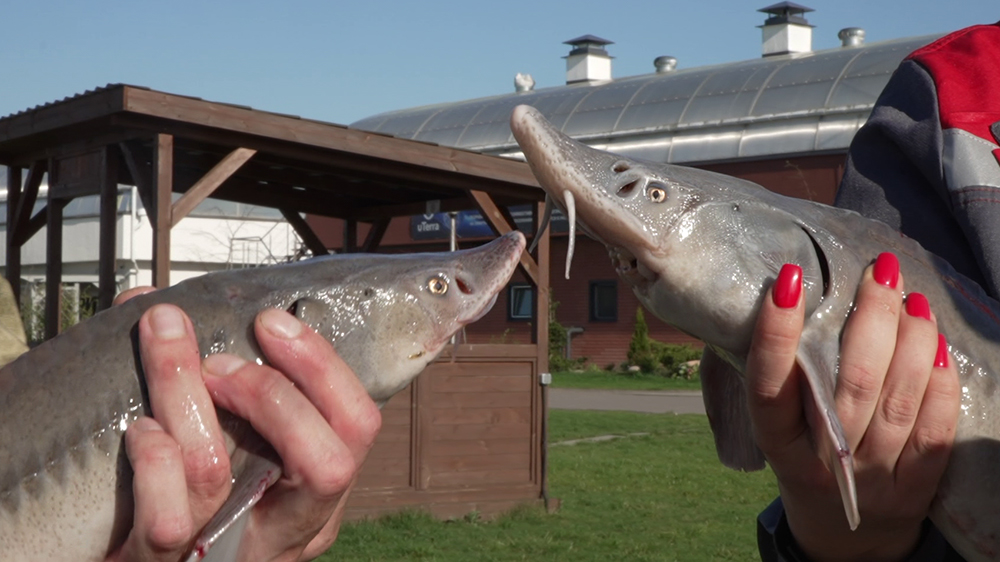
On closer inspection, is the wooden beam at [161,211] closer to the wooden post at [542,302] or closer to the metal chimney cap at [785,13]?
the wooden post at [542,302]

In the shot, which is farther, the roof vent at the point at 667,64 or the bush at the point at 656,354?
the roof vent at the point at 667,64

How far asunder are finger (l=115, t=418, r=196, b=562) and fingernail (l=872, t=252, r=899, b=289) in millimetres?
1254

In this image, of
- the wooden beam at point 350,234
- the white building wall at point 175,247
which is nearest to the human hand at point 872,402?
the wooden beam at point 350,234

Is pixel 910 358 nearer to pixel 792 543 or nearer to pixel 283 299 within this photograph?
pixel 792 543

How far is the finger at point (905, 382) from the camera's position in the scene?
78.8 inches

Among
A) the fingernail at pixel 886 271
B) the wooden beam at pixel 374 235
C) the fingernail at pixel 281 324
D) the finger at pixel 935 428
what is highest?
the wooden beam at pixel 374 235

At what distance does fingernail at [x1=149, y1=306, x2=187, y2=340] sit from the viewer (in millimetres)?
2002

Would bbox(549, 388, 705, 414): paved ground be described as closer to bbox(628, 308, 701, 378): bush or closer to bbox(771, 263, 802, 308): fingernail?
bbox(628, 308, 701, 378): bush

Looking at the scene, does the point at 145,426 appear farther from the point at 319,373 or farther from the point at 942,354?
the point at 942,354

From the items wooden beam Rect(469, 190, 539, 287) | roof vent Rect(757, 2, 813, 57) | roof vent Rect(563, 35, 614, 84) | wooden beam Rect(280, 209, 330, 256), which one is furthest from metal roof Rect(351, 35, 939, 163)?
wooden beam Rect(469, 190, 539, 287)

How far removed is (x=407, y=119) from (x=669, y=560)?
26.5 metres

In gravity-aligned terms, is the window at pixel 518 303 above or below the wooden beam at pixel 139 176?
below

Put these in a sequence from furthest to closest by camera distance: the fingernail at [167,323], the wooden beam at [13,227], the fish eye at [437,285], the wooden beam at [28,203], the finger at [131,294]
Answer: the wooden beam at [13,227], the wooden beam at [28,203], the fish eye at [437,285], the finger at [131,294], the fingernail at [167,323]

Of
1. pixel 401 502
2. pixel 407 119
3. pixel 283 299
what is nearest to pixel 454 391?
pixel 401 502
